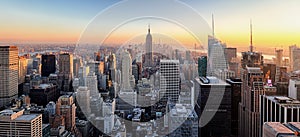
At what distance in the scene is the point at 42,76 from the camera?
787 centimetres

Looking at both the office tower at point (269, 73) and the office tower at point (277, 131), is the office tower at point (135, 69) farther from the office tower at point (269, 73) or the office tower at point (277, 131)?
the office tower at point (269, 73)

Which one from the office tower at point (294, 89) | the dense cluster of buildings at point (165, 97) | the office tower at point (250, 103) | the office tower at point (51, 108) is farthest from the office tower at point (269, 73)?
the office tower at point (51, 108)

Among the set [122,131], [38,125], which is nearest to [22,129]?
[38,125]

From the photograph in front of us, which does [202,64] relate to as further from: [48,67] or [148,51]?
[48,67]

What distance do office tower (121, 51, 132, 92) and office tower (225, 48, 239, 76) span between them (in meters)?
2.35

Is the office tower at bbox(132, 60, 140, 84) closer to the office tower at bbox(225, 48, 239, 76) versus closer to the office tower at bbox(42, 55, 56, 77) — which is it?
the office tower at bbox(225, 48, 239, 76)

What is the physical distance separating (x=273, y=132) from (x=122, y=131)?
74.3 inches

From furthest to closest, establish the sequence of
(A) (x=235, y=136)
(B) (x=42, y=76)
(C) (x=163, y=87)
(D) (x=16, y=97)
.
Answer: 1. (B) (x=42, y=76)
2. (D) (x=16, y=97)
3. (A) (x=235, y=136)
4. (C) (x=163, y=87)

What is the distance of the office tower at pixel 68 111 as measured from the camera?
5.04m

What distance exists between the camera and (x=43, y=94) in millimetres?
6664

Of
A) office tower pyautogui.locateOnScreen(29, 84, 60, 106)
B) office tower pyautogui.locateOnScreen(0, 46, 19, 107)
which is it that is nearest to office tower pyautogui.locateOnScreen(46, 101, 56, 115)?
office tower pyautogui.locateOnScreen(29, 84, 60, 106)

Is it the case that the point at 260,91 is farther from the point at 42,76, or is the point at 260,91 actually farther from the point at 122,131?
the point at 42,76

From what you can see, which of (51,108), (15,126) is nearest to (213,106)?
(15,126)

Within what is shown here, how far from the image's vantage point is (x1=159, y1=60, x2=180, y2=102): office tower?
354 cm
